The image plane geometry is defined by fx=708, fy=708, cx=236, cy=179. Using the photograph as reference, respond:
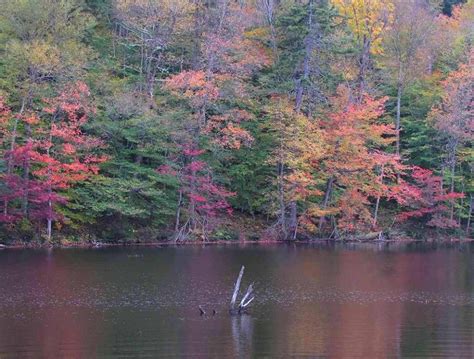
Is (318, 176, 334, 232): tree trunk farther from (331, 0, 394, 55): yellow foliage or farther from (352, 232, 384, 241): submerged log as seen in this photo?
(331, 0, 394, 55): yellow foliage

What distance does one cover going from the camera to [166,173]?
44.4 meters

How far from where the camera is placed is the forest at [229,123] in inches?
1640

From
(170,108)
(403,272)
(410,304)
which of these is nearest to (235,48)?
(170,108)

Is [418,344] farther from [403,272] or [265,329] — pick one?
[403,272]

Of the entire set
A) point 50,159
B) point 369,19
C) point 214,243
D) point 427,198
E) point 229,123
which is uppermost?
point 369,19

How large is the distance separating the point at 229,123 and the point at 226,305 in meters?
22.5

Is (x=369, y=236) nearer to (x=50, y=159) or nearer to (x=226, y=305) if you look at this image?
(x=50, y=159)

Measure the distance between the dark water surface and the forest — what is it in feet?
17.7

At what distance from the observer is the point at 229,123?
151 ft

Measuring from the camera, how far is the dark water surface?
19172mm

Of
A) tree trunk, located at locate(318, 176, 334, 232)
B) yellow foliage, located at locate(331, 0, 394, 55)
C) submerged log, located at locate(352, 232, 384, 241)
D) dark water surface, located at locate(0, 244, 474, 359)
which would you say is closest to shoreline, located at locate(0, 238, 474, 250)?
submerged log, located at locate(352, 232, 384, 241)

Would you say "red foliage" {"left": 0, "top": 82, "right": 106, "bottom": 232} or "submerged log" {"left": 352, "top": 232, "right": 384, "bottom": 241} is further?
"submerged log" {"left": 352, "top": 232, "right": 384, "bottom": 241}

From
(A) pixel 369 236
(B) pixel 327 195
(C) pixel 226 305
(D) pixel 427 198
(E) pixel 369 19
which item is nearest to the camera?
(C) pixel 226 305

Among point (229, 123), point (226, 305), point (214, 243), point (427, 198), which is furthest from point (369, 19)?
point (226, 305)
